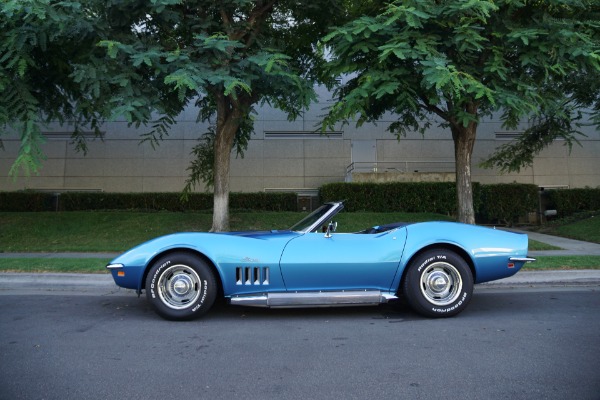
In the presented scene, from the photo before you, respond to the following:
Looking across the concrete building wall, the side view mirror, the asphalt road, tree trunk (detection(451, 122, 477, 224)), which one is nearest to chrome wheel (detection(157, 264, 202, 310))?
the asphalt road

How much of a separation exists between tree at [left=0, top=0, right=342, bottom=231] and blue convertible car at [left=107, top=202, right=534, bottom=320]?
3.92 m

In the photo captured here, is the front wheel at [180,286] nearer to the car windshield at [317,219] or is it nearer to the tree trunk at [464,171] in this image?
the car windshield at [317,219]

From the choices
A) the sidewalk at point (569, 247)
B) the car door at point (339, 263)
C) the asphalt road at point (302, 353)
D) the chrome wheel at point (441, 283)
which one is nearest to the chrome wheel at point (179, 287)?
the asphalt road at point (302, 353)

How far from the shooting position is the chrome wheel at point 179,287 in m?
5.02

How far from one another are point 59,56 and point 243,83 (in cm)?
549

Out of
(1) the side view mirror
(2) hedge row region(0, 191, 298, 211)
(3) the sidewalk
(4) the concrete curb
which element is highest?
(2) hedge row region(0, 191, 298, 211)

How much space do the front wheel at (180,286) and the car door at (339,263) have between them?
0.88 meters

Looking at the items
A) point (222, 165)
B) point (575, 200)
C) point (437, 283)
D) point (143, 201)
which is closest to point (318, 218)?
point (437, 283)

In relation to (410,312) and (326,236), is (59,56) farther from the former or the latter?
(410,312)

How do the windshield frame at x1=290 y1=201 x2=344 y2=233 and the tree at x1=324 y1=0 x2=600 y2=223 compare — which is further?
the tree at x1=324 y1=0 x2=600 y2=223

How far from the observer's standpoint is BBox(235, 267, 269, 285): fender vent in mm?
4977

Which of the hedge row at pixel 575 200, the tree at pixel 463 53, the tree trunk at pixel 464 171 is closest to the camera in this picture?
the tree at pixel 463 53

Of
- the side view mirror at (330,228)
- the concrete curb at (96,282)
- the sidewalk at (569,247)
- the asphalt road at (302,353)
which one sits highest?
the side view mirror at (330,228)

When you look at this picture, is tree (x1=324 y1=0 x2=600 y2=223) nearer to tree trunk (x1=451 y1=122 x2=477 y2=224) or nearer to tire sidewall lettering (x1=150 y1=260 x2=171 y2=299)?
tree trunk (x1=451 y1=122 x2=477 y2=224)
